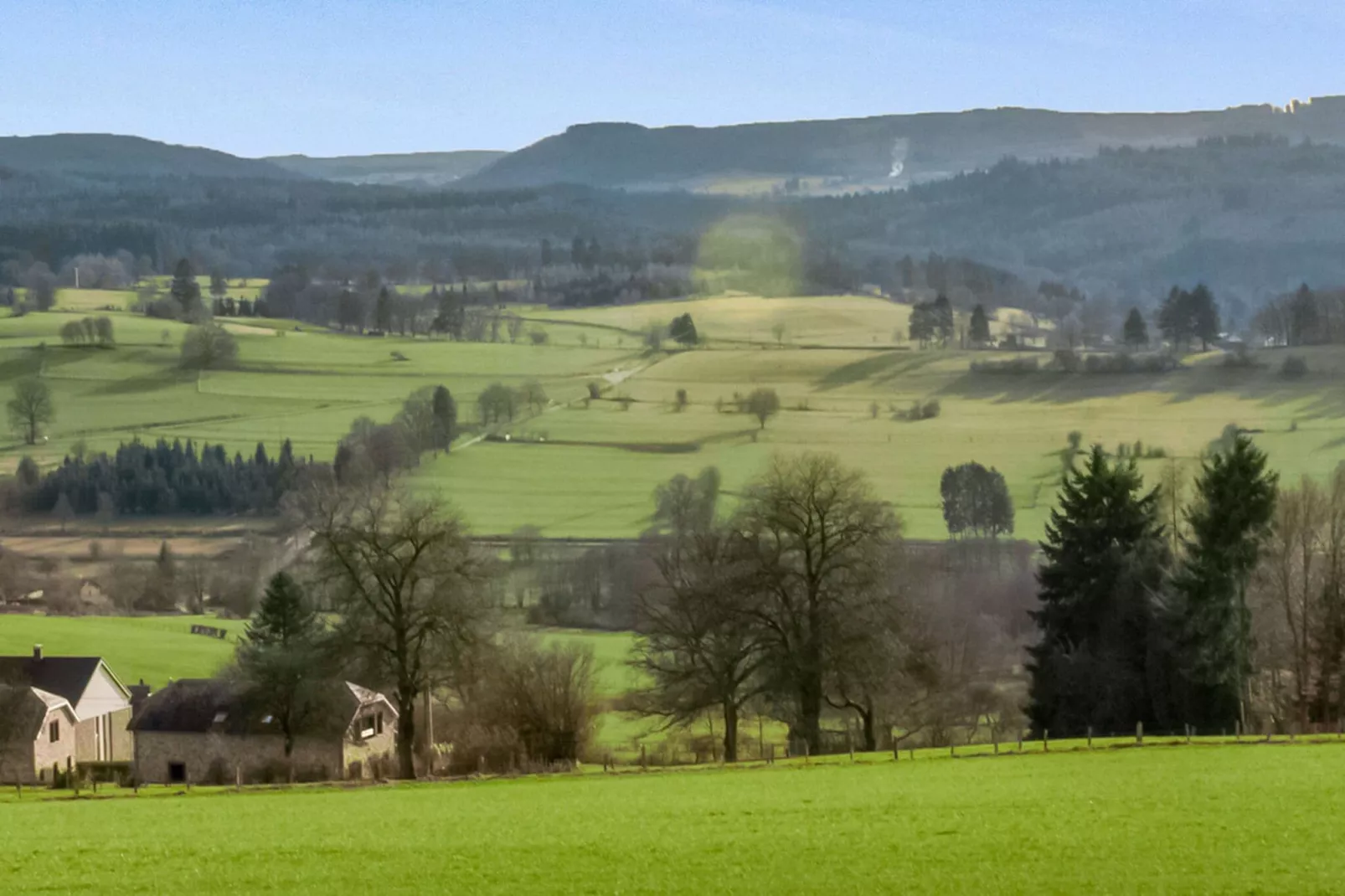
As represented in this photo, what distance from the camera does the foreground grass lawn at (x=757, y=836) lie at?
18328mm

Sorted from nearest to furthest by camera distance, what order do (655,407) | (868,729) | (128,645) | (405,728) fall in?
(405,728) → (868,729) → (128,645) → (655,407)

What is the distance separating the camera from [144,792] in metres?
31.7

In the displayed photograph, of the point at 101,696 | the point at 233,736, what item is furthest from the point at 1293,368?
the point at 233,736

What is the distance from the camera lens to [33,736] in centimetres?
4400

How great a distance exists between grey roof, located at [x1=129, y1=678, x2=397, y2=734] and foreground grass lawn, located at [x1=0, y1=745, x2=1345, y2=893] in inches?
526

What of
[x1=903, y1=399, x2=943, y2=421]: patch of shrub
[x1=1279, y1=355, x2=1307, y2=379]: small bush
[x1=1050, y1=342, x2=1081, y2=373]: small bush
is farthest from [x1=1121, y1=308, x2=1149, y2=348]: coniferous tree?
[x1=903, y1=399, x2=943, y2=421]: patch of shrub

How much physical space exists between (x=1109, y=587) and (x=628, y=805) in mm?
20535

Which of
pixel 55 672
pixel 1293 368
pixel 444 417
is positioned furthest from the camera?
pixel 1293 368

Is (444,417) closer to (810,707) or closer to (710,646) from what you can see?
(710,646)

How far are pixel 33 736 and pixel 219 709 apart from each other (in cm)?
512

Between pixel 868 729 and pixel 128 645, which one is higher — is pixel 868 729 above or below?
above

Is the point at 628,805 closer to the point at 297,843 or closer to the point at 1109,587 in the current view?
the point at 297,843

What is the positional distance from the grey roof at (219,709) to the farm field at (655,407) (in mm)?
43744

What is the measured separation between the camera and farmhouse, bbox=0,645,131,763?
158 ft
